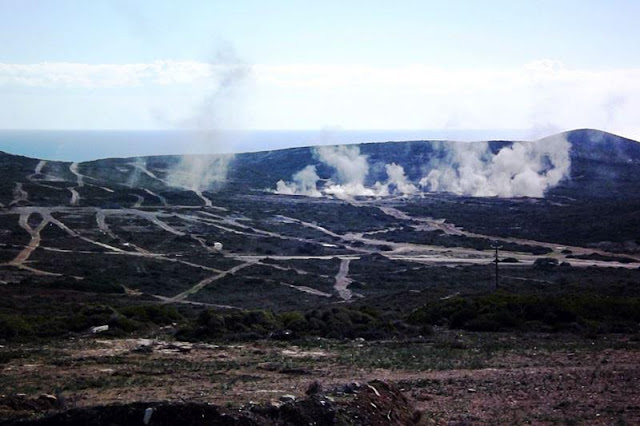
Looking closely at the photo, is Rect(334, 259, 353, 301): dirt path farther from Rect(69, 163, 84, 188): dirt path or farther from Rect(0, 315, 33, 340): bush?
Rect(69, 163, 84, 188): dirt path

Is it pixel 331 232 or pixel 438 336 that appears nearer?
pixel 438 336

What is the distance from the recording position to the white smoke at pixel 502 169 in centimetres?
9681

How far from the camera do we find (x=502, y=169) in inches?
4065

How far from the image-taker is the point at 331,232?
6581 cm

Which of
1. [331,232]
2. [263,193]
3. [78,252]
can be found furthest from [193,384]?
[263,193]

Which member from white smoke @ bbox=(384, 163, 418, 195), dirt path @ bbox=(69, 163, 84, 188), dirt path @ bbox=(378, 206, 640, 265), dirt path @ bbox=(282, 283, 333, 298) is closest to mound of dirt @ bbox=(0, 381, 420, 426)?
dirt path @ bbox=(282, 283, 333, 298)

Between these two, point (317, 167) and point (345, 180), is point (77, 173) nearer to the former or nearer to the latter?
point (317, 167)

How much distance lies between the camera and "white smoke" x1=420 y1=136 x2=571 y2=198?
9681cm

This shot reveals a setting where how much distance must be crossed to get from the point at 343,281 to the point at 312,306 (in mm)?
10219

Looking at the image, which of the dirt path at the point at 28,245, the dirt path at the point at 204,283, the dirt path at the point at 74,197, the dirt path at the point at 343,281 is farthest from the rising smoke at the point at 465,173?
the dirt path at the point at 204,283

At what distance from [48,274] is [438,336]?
87.1 feet

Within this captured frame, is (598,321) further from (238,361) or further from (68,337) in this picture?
(68,337)

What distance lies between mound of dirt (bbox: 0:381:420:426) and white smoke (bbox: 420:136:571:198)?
87.8 meters

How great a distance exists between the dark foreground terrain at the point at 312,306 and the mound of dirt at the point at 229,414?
0.03 m
